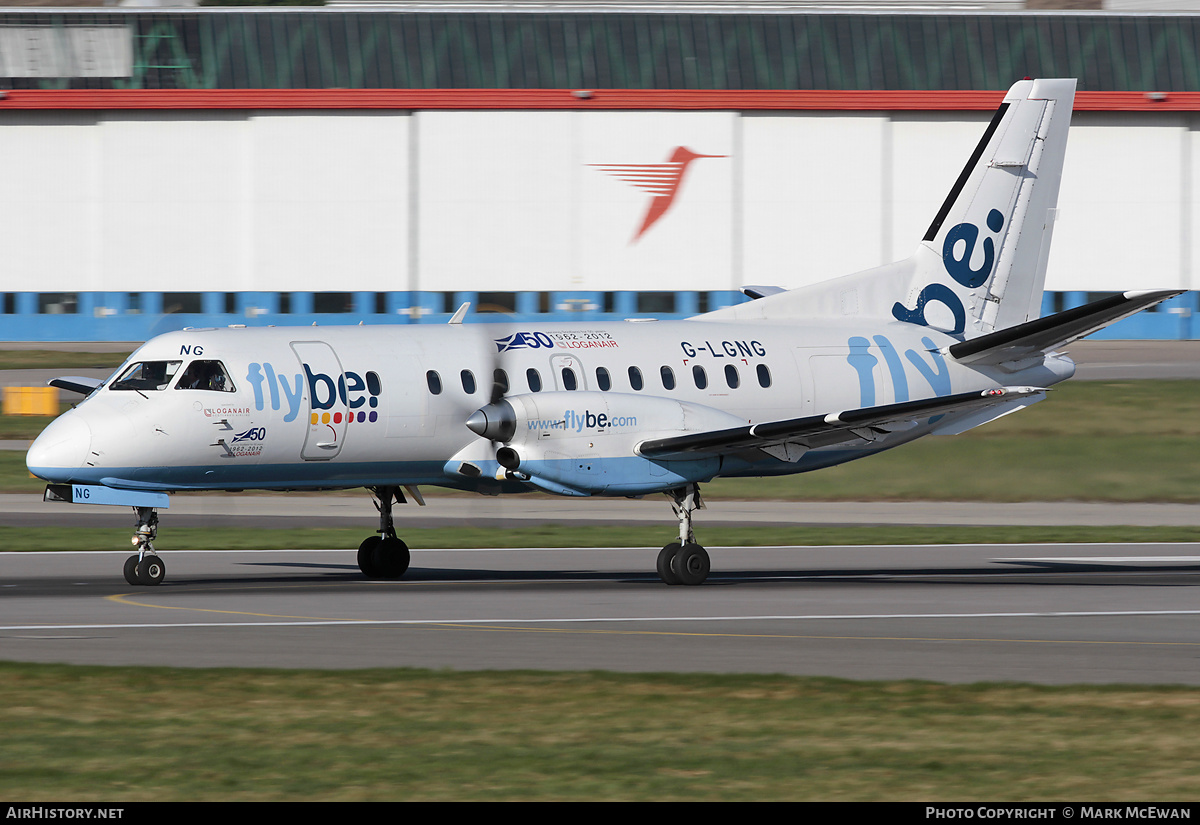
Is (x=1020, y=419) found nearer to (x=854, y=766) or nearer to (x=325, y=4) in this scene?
(x=854, y=766)

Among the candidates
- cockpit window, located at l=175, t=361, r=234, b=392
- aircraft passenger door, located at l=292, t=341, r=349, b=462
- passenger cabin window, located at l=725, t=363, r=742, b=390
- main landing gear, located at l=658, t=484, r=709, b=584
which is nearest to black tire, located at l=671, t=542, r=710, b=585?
main landing gear, located at l=658, t=484, r=709, b=584

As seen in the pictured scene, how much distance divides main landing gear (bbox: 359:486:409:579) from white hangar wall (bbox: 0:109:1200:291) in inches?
1575

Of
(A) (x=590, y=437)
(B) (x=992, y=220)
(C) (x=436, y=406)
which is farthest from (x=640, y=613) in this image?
(B) (x=992, y=220)

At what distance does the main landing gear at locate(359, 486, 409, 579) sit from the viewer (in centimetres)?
2147

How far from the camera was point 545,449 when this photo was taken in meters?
19.8

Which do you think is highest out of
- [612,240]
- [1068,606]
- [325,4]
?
[325,4]

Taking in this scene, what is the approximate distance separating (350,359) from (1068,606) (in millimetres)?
9463

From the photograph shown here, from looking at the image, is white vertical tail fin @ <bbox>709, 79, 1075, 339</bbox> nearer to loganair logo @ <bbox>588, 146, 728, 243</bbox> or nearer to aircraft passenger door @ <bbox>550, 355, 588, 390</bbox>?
aircraft passenger door @ <bbox>550, 355, 588, 390</bbox>

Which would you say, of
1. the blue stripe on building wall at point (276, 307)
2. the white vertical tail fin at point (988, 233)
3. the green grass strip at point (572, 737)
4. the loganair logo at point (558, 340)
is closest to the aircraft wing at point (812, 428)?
the loganair logo at point (558, 340)

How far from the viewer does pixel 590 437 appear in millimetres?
20016

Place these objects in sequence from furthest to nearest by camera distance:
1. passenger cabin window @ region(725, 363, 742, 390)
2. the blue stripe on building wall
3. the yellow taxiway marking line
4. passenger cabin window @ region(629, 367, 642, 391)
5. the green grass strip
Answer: the blue stripe on building wall
passenger cabin window @ region(725, 363, 742, 390)
passenger cabin window @ region(629, 367, 642, 391)
the yellow taxiway marking line
the green grass strip

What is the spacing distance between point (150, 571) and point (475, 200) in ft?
142

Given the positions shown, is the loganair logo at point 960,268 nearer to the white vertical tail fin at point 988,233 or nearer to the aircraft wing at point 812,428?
the white vertical tail fin at point 988,233

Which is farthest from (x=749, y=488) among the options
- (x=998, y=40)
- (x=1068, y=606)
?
(x=998, y=40)
